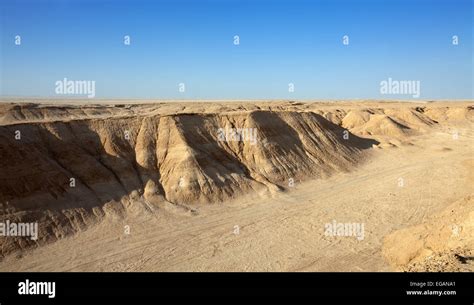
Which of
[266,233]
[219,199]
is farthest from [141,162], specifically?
[266,233]

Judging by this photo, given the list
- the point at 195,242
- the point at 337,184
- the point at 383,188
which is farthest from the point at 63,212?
the point at 383,188

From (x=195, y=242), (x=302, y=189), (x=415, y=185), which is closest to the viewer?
(x=195, y=242)

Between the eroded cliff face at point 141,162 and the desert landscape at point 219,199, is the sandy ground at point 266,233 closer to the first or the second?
the desert landscape at point 219,199

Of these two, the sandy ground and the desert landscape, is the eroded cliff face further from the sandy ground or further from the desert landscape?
the sandy ground

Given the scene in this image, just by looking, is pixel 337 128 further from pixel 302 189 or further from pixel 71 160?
pixel 71 160

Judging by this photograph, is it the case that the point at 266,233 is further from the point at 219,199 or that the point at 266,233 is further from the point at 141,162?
the point at 141,162

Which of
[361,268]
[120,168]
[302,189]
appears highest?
[120,168]

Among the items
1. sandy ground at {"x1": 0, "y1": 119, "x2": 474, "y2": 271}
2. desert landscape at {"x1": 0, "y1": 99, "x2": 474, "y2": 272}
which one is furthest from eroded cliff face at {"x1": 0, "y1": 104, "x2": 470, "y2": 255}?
sandy ground at {"x1": 0, "y1": 119, "x2": 474, "y2": 271}
